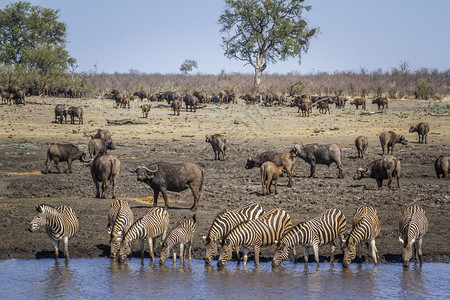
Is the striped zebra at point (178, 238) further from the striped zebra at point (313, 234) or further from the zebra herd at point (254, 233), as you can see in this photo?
the striped zebra at point (313, 234)

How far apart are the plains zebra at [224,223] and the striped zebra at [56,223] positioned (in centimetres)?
278

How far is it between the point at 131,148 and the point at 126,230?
16743 mm

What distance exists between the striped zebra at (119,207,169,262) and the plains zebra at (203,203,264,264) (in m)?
1.03

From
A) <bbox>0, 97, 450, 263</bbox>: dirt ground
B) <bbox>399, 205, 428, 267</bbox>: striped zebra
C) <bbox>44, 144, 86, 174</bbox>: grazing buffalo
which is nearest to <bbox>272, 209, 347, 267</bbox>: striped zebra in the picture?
<bbox>0, 97, 450, 263</bbox>: dirt ground

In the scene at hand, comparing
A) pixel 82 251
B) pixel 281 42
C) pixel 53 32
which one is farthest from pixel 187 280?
pixel 53 32

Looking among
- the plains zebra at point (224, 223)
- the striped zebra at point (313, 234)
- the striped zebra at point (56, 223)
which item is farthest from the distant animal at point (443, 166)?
the striped zebra at point (56, 223)

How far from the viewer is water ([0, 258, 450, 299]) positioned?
10531 mm

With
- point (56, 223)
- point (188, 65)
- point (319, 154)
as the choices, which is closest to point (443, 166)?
point (319, 154)

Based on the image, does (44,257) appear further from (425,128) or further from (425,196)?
(425,128)

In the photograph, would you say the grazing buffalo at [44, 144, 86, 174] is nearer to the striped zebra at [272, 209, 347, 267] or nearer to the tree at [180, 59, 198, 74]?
the striped zebra at [272, 209, 347, 267]

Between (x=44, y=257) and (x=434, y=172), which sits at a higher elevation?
(x=434, y=172)

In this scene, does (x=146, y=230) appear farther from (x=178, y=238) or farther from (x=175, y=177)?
(x=175, y=177)

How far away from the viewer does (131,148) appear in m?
28.8

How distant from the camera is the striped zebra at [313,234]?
11.3 meters
